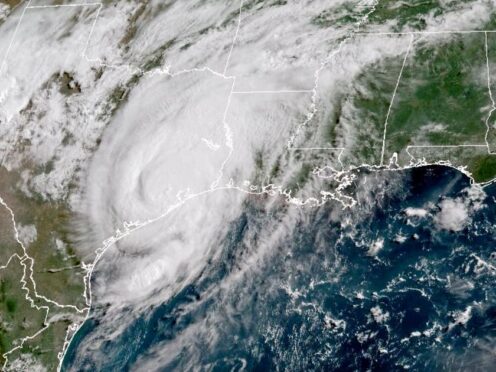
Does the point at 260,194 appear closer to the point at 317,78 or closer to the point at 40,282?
the point at 317,78

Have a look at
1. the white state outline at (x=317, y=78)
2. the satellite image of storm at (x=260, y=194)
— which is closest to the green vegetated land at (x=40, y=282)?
the satellite image of storm at (x=260, y=194)

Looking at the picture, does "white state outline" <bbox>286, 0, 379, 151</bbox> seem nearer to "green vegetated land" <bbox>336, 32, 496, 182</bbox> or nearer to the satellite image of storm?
the satellite image of storm

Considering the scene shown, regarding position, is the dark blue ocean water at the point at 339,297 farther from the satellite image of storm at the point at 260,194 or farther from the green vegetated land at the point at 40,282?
the green vegetated land at the point at 40,282

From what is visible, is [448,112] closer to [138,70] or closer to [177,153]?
[177,153]

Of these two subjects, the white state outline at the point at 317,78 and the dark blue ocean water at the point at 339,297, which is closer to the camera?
the dark blue ocean water at the point at 339,297

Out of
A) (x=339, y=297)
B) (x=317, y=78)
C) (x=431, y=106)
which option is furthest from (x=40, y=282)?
(x=431, y=106)
